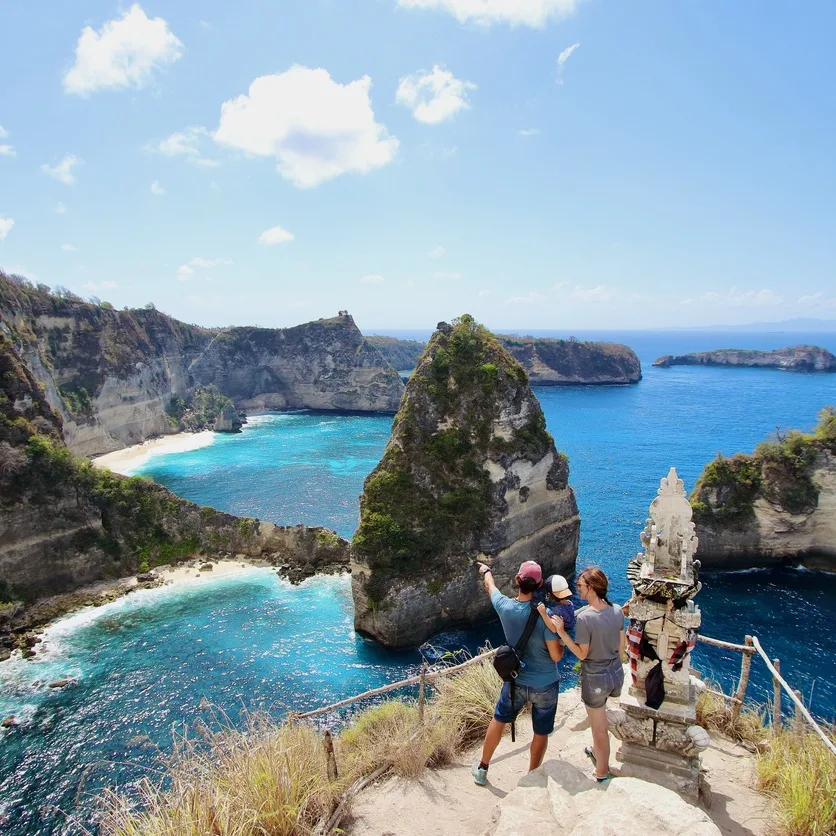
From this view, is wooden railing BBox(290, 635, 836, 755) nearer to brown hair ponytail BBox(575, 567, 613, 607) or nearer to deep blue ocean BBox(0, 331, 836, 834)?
deep blue ocean BBox(0, 331, 836, 834)

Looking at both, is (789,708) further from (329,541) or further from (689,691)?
(329,541)

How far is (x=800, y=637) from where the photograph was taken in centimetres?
3097

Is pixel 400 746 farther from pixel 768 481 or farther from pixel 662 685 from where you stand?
pixel 768 481

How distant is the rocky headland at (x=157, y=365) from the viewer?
6969cm

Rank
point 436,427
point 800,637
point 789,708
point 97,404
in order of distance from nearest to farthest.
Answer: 1. point 789,708
2. point 800,637
3. point 436,427
4. point 97,404

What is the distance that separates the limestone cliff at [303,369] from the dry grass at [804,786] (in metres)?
103

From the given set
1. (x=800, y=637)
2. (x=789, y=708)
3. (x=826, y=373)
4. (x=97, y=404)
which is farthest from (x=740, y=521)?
(x=826, y=373)

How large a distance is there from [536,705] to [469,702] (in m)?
3.17

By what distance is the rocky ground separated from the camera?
5.19 m

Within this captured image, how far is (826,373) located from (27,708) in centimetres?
18139

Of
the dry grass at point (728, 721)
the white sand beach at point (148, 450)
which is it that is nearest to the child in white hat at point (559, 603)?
the dry grass at point (728, 721)

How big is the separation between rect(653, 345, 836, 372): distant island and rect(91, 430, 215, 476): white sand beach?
152468 mm

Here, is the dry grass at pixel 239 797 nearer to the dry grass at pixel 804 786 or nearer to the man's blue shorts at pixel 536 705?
the man's blue shorts at pixel 536 705

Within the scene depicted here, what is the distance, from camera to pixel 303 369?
116938 millimetres
